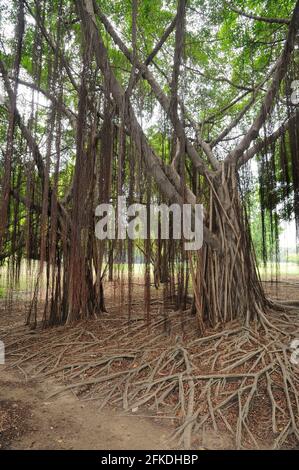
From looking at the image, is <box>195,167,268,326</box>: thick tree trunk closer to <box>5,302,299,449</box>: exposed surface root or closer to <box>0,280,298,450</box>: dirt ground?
<box>5,302,299,449</box>: exposed surface root

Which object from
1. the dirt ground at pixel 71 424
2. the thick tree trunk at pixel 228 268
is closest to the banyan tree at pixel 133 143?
the thick tree trunk at pixel 228 268

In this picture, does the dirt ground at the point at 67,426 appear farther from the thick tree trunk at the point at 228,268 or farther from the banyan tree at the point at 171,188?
the thick tree trunk at the point at 228,268

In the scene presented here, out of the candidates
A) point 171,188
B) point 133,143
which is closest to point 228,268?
point 171,188

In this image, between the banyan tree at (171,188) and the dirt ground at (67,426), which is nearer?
the dirt ground at (67,426)

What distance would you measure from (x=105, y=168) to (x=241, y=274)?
1.75 m

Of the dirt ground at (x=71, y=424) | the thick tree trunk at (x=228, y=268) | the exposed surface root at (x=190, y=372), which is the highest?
the thick tree trunk at (x=228, y=268)

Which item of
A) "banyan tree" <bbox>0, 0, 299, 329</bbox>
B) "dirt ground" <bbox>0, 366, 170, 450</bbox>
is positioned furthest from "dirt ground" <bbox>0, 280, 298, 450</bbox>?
"banyan tree" <bbox>0, 0, 299, 329</bbox>

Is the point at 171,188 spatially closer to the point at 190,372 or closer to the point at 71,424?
the point at 190,372

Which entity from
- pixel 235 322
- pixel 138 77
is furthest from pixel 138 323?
pixel 138 77

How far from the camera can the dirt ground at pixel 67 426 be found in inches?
71.9

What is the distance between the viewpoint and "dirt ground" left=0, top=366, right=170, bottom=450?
5.99ft
